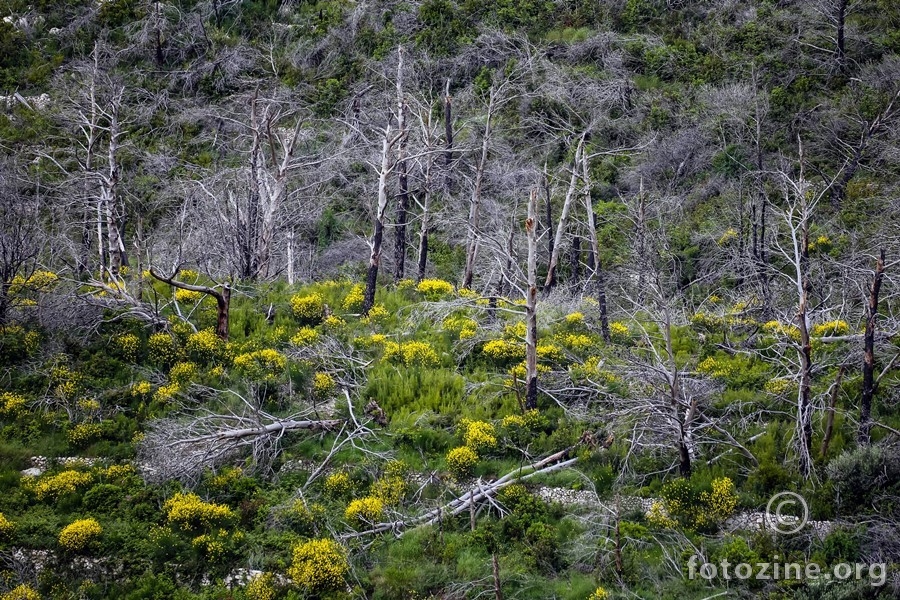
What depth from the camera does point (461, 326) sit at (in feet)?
46.9

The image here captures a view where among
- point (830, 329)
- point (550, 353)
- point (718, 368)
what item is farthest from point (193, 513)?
point (830, 329)

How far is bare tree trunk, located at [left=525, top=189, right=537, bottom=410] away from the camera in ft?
36.5

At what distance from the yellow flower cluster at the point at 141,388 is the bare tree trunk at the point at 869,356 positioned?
10.9m

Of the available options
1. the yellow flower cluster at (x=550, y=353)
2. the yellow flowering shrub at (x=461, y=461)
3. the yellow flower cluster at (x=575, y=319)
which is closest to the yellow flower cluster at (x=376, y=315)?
the yellow flower cluster at (x=550, y=353)

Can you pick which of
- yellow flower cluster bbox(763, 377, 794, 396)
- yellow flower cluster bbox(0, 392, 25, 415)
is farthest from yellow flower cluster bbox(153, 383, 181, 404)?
yellow flower cluster bbox(763, 377, 794, 396)

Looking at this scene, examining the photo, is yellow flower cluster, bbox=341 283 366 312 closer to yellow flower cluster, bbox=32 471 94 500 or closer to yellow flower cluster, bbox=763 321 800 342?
yellow flower cluster, bbox=32 471 94 500

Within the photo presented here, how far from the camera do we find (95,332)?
43.2 ft

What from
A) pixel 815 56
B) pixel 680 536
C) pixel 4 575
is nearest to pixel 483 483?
pixel 680 536

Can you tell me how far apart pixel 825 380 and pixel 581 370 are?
13.2ft

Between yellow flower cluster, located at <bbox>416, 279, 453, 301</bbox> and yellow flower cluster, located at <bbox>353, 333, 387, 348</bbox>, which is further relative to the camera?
yellow flower cluster, located at <bbox>416, 279, 453, 301</bbox>

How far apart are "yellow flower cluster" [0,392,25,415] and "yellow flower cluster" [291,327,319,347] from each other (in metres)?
4.39

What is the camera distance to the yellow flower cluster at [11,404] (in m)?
11.3
